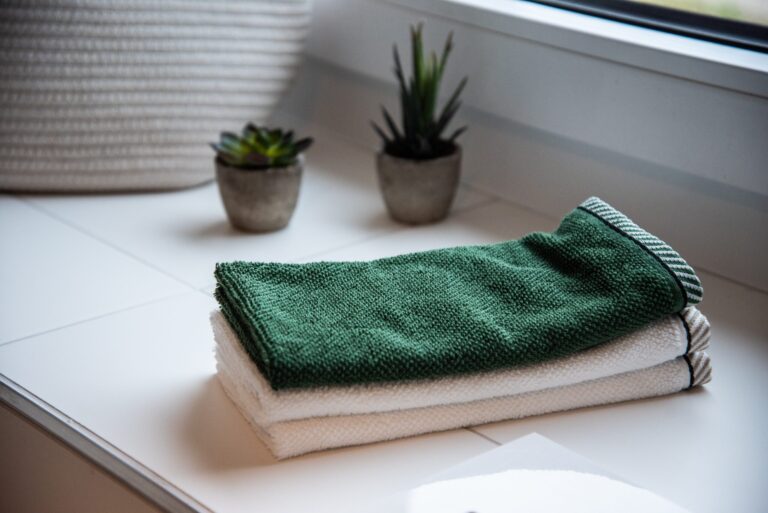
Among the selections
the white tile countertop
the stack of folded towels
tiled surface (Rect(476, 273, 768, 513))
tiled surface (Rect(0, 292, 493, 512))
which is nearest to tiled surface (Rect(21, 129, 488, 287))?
the white tile countertop

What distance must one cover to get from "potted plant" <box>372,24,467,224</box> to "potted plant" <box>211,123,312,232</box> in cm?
9

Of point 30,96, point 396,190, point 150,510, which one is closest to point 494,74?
point 396,190

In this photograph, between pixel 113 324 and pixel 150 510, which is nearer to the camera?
pixel 150 510

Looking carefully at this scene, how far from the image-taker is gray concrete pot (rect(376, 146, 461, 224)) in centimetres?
99

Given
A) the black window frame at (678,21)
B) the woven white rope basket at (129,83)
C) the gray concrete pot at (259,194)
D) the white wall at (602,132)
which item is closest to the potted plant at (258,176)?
the gray concrete pot at (259,194)

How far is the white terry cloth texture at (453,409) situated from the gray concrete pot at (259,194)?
0.92 ft

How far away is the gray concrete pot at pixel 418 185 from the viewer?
987 millimetres

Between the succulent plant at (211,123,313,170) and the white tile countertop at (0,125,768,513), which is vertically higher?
the succulent plant at (211,123,313,170)

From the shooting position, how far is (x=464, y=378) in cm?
66

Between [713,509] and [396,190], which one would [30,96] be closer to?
[396,190]

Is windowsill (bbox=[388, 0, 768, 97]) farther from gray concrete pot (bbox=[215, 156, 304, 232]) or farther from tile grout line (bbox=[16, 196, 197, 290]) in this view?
tile grout line (bbox=[16, 196, 197, 290])

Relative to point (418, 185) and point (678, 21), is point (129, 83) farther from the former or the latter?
point (678, 21)

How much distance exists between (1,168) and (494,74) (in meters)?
0.53

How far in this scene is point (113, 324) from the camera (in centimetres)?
81
